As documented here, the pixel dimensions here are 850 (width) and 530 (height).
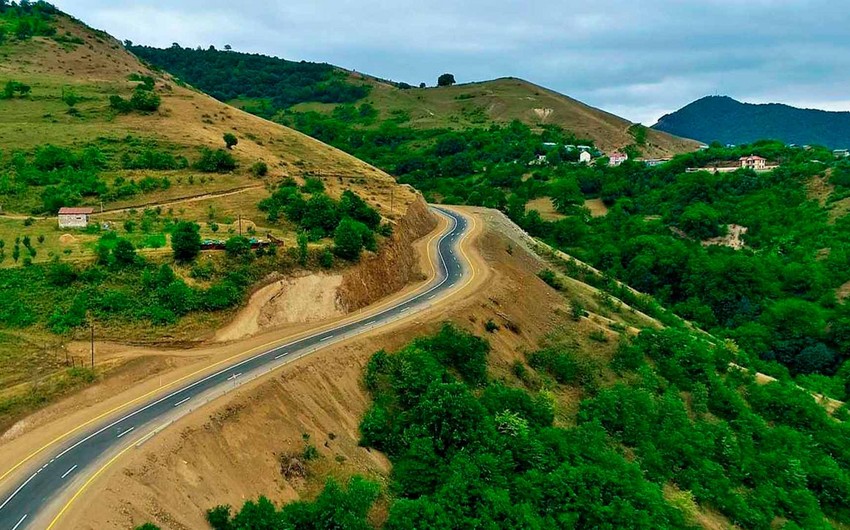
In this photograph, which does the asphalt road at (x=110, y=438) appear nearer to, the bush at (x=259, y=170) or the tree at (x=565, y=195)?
the bush at (x=259, y=170)

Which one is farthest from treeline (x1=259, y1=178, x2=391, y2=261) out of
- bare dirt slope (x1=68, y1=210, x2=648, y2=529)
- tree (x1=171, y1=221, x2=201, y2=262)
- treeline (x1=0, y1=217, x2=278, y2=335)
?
bare dirt slope (x1=68, y1=210, x2=648, y2=529)

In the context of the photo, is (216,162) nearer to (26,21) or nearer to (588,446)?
(588,446)

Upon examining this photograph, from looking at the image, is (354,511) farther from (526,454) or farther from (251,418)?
(526,454)

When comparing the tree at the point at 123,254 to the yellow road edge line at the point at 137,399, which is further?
the tree at the point at 123,254

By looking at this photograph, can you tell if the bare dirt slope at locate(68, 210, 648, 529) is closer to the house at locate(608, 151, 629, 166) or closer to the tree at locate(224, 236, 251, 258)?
the tree at locate(224, 236, 251, 258)

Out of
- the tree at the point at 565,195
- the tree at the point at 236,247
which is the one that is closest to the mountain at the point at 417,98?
the tree at the point at 565,195

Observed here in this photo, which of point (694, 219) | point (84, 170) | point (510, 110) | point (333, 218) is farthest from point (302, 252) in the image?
point (510, 110)
